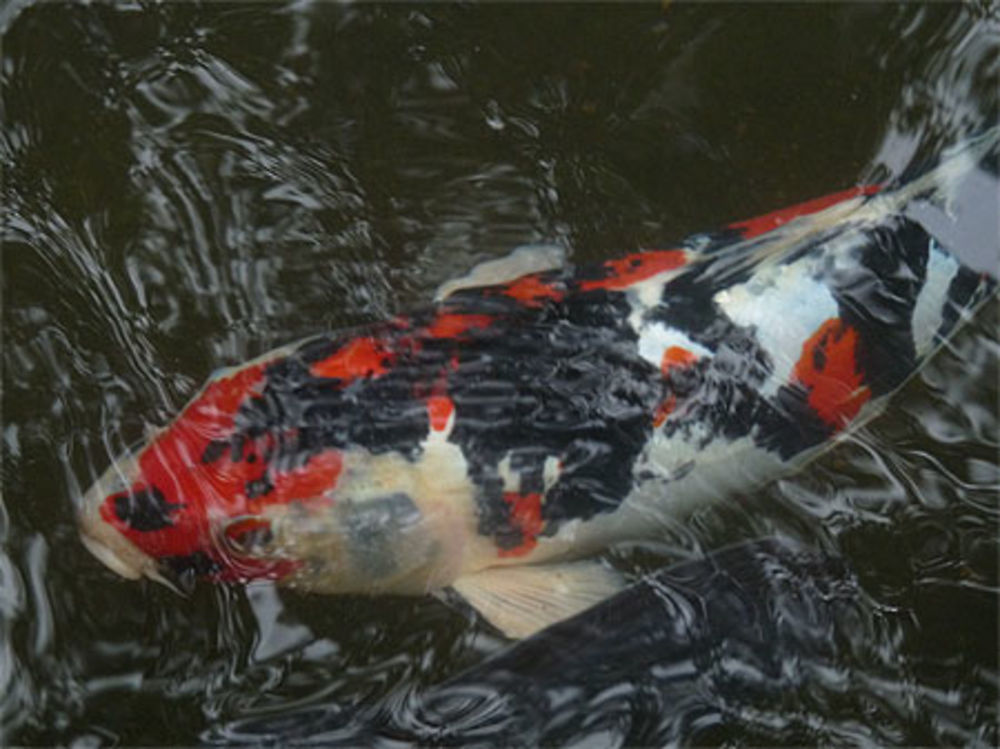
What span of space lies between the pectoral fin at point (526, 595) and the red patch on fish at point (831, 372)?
0.63 meters

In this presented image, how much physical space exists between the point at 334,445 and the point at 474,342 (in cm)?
38

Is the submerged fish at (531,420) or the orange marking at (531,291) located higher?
the orange marking at (531,291)

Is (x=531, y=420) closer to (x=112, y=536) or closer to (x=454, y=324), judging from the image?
(x=454, y=324)

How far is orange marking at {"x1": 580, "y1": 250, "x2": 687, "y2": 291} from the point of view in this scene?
9.93 feet

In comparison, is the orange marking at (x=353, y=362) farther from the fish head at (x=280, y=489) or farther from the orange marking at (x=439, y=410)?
the orange marking at (x=439, y=410)

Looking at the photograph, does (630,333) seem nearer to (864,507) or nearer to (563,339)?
(563,339)

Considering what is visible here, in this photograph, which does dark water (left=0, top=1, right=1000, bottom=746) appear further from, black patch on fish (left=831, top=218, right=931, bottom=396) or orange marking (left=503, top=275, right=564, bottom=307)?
orange marking (left=503, top=275, right=564, bottom=307)

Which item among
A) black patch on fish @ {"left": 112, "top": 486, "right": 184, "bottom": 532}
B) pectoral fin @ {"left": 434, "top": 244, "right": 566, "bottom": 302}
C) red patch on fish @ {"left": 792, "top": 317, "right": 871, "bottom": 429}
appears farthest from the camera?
pectoral fin @ {"left": 434, "top": 244, "right": 566, "bottom": 302}

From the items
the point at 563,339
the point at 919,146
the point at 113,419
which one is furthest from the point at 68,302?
the point at 919,146

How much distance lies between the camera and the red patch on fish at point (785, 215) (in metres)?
3.21

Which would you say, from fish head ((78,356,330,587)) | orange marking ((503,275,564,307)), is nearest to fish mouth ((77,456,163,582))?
fish head ((78,356,330,587))

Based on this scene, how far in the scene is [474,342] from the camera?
9.52 feet

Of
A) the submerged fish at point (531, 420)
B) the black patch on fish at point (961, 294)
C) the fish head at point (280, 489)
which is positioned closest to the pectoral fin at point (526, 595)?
the submerged fish at point (531, 420)

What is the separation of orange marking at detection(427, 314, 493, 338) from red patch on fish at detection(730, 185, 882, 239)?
68 cm
